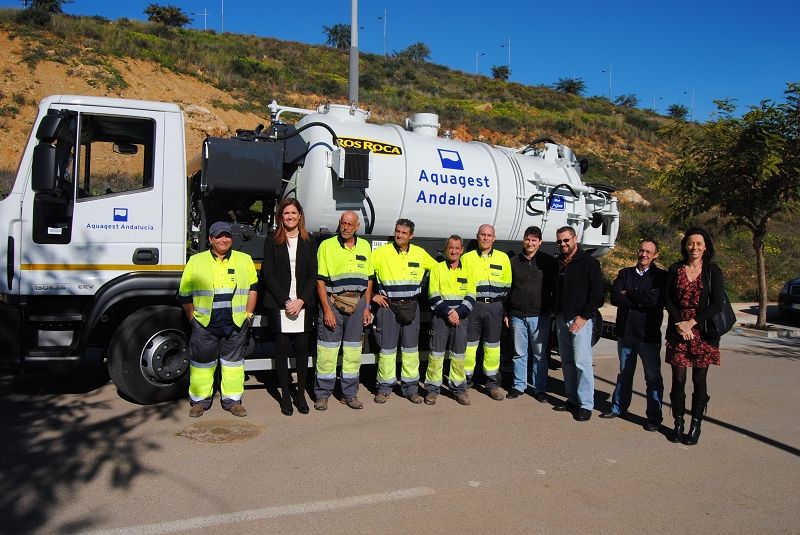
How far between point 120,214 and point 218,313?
1194mm

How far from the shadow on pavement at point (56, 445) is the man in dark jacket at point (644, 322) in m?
4.10

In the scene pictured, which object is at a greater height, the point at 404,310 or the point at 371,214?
the point at 371,214

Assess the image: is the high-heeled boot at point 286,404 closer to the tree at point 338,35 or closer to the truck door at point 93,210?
the truck door at point 93,210

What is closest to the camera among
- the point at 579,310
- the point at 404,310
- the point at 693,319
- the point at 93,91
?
the point at 693,319

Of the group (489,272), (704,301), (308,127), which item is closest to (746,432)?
(704,301)

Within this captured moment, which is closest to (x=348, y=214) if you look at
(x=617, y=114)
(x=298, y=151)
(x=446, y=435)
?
(x=298, y=151)

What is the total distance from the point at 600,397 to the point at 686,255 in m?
2.15

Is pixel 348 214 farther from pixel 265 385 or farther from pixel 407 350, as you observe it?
pixel 265 385

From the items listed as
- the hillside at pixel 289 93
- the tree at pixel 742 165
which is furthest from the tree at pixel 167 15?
the tree at pixel 742 165

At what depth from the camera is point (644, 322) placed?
584 centimetres

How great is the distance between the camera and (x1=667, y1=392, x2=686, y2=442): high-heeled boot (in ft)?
17.8

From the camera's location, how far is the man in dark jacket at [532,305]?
652 centimetres

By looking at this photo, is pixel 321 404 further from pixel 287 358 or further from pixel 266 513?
pixel 266 513

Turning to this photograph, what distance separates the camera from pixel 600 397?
6980mm
